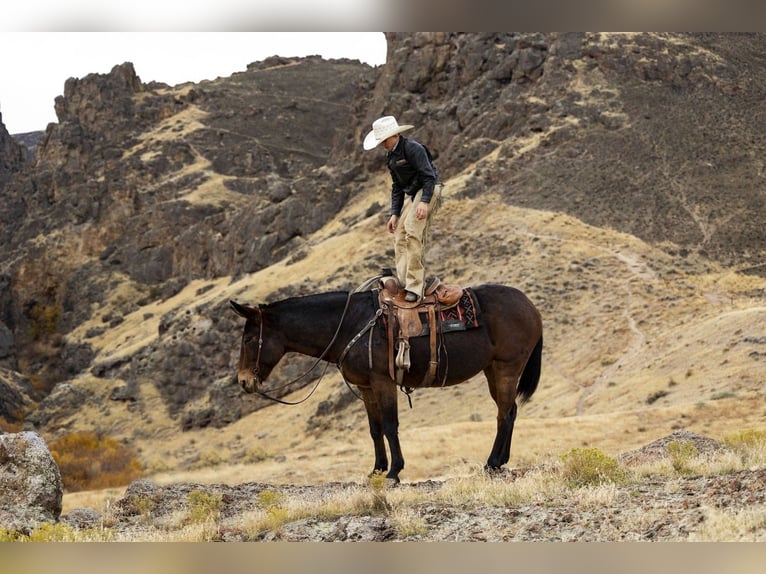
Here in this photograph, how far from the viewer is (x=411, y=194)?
9656mm

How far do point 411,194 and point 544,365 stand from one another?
22.6 metres

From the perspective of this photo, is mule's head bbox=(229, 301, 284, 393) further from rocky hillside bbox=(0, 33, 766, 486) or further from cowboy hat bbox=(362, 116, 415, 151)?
rocky hillside bbox=(0, 33, 766, 486)

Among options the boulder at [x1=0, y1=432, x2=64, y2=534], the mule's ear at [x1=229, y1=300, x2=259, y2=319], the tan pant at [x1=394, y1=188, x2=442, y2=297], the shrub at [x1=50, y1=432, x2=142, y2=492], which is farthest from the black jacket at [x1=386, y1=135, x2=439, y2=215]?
the shrub at [x1=50, y1=432, x2=142, y2=492]

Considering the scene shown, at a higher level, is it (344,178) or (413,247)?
(344,178)

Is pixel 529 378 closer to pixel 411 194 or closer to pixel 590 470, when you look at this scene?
pixel 590 470

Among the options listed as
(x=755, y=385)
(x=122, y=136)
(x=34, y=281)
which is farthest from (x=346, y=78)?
(x=755, y=385)

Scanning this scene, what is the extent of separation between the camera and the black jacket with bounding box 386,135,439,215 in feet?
30.8

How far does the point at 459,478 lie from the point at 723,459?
284 centimetres

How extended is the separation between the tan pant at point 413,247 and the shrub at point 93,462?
22929mm

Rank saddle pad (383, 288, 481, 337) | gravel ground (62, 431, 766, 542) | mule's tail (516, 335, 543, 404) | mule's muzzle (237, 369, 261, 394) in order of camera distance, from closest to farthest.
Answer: gravel ground (62, 431, 766, 542)
mule's muzzle (237, 369, 261, 394)
saddle pad (383, 288, 481, 337)
mule's tail (516, 335, 543, 404)

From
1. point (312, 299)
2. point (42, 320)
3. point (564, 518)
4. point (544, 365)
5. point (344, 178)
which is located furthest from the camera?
point (42, 320)

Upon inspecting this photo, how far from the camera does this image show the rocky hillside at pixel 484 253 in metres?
27.2

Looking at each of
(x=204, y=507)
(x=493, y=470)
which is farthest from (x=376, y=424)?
(x=204, y=507)

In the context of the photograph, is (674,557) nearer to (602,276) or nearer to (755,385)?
(755,385)
